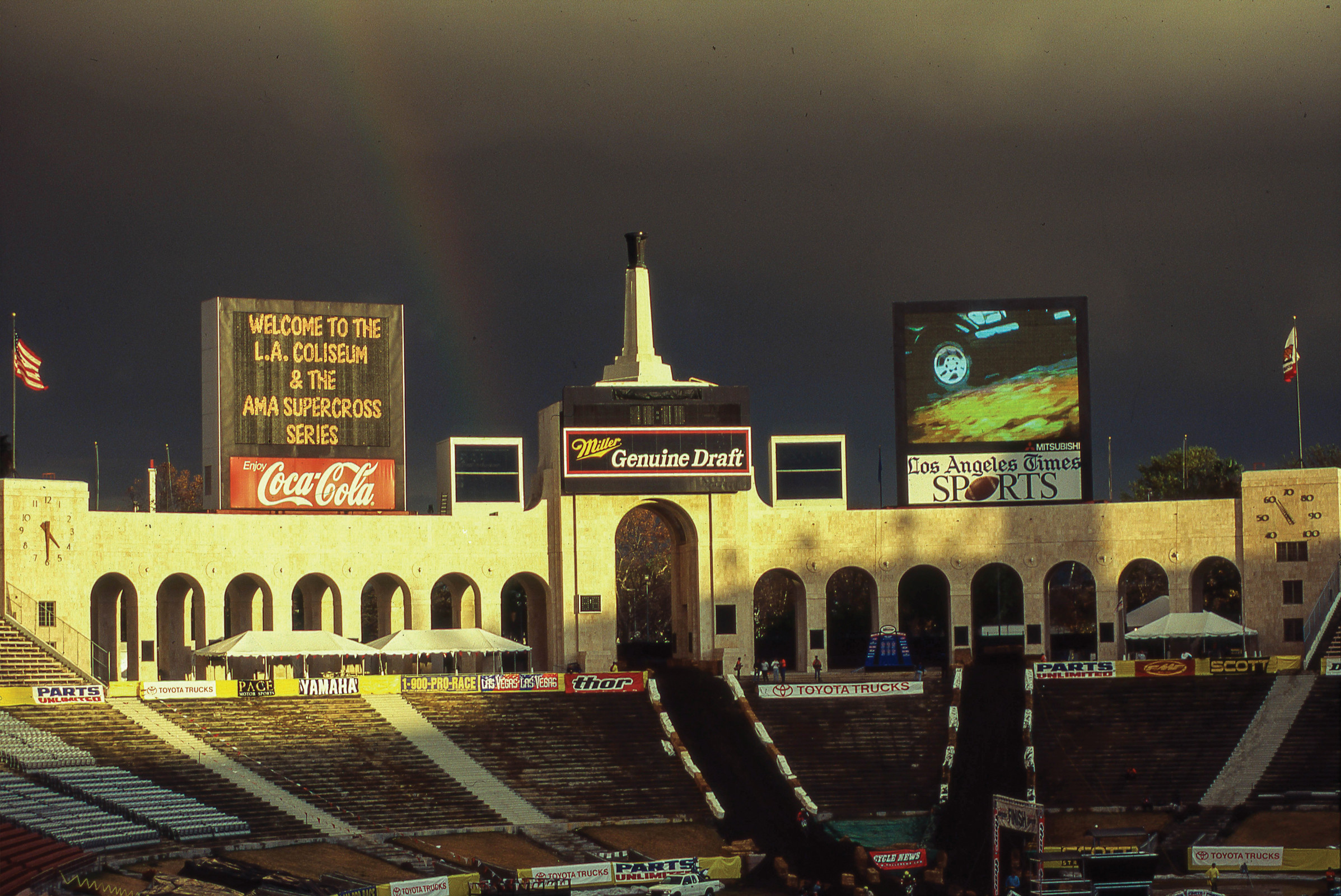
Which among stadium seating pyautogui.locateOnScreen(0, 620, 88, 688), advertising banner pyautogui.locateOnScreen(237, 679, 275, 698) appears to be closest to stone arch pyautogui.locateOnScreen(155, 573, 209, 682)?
advertising banner pyautogui.locateOnScreen(237, 679, 275, 698)

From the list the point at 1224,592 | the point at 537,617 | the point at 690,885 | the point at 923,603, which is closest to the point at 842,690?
the point at 537,617

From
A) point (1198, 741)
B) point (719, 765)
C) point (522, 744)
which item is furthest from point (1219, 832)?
point (522, 744)

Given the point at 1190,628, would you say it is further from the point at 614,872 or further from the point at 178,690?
the point at 178,690

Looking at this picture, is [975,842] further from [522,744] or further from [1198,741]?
[522,744]

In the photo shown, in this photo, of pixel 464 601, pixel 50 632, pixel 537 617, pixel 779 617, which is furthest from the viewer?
pixel 779 617

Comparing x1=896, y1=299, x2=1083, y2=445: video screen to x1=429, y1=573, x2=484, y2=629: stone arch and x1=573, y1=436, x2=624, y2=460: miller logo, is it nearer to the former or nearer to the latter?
x1=573, y1=436, x2=624, y2=460: miller logo

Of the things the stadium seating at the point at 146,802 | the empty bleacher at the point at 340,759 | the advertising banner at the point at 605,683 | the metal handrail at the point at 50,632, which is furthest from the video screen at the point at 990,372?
the stadium seating at the point at 146,802

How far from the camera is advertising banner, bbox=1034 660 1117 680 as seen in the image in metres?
74.4

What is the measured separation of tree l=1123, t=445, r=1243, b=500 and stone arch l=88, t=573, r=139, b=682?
197 ft

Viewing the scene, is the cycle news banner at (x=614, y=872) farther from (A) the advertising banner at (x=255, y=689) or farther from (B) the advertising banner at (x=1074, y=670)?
(B) the advertising banner at (x=1074, y=670)

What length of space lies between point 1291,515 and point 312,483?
41508mm

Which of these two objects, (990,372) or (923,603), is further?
(923,603)

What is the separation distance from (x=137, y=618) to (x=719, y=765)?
76.7 feet

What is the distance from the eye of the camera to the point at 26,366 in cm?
6931
